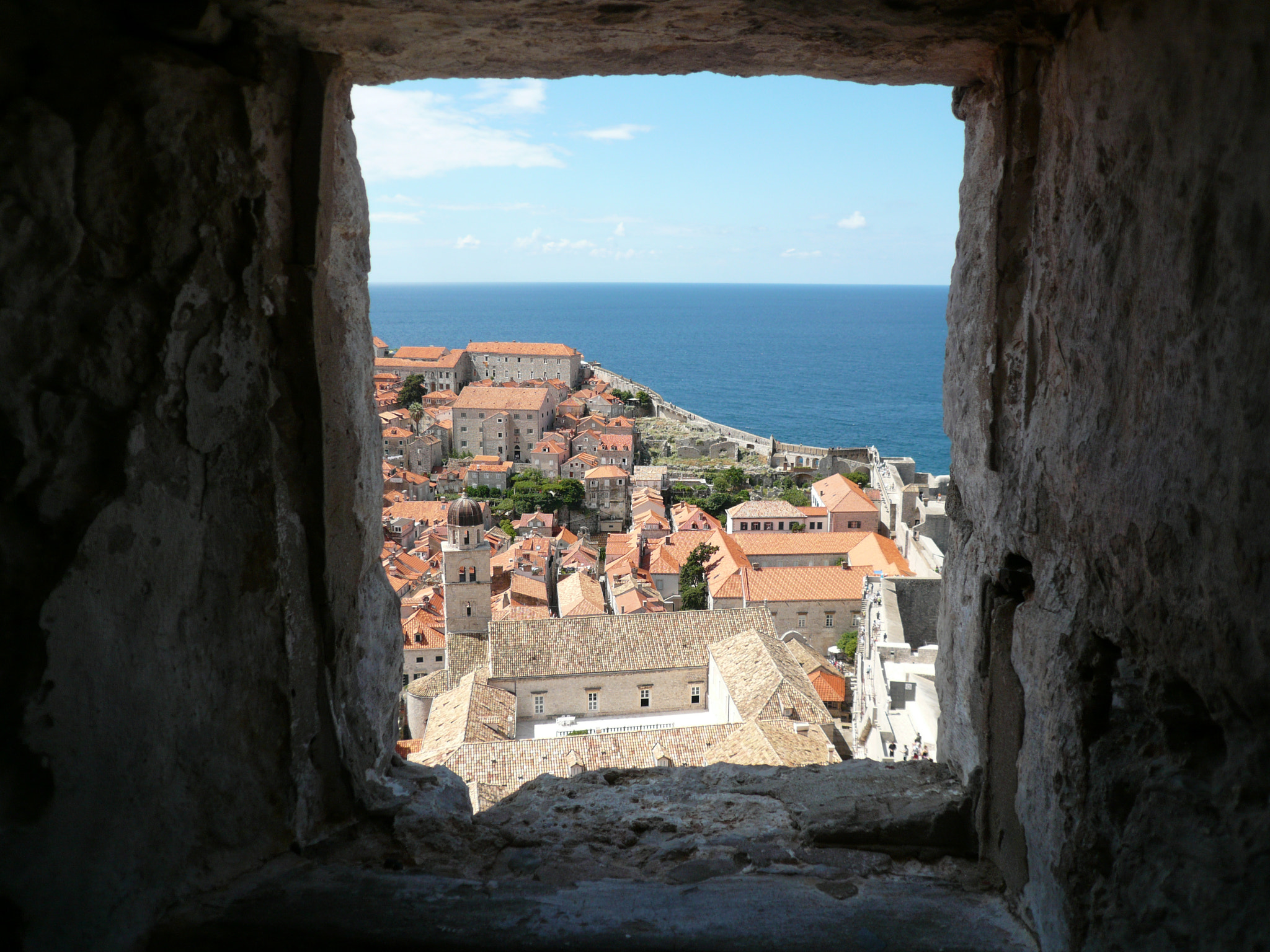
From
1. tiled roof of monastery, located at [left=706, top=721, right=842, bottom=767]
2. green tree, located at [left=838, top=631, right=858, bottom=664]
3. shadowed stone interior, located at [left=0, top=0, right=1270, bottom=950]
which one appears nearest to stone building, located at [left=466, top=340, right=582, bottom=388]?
green tree, located at [left=838, top=631, right=858, bottom=664]

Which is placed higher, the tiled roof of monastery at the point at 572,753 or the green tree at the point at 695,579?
the tiled roof of monastery at the point at 572,753

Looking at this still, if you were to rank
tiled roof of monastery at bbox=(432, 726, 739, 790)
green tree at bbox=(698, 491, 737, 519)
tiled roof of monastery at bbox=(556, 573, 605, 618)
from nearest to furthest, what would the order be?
1. tiled roof of monastery at bbox=(432, 726, 739, 790)
2. tiled roof of monastery at bbox=(556, 573, 605, 618)
3. green tree at bbox=(698, 491, 737, 519)

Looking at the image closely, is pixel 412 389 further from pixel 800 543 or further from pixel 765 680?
pixel 765 680

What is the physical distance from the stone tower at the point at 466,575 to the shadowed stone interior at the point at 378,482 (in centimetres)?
2295

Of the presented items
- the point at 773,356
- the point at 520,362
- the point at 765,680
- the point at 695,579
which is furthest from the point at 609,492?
the point at 773,356

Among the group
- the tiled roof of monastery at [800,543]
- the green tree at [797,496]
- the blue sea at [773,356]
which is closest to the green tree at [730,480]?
the green tree at [797,496]

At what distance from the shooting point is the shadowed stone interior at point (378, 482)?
1.39 meters

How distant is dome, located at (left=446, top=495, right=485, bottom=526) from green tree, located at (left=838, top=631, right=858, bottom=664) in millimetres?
10964

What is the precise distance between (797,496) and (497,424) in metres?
17.7

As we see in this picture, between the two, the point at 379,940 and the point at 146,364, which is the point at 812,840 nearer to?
the point at 379,940

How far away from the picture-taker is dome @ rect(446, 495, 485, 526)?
26.1 metres

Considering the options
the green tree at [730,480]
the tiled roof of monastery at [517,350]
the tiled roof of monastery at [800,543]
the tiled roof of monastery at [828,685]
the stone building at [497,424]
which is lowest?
the tiled roof of monastery at [828,685]

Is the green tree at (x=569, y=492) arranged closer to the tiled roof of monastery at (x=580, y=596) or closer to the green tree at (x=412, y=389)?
the tiled roof of monastery at (x=580, y=596)

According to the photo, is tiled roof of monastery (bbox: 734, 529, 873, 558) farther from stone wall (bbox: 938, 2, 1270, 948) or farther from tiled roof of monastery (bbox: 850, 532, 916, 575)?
stone wall (bbox: 938, 2, 1270, 948)
